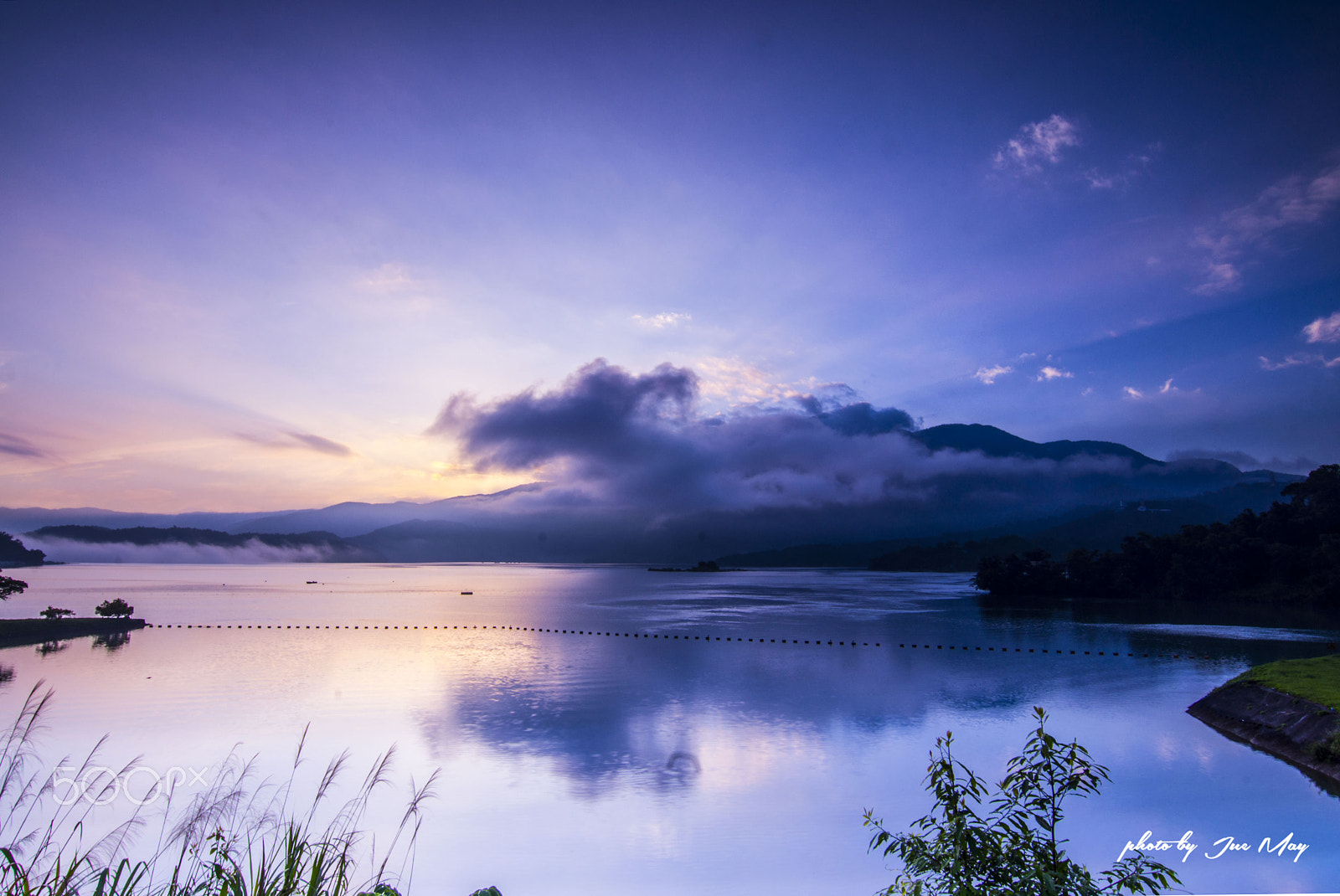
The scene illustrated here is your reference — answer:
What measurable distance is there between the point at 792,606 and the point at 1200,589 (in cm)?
3517

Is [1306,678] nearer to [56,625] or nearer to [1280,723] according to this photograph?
[1280,723]

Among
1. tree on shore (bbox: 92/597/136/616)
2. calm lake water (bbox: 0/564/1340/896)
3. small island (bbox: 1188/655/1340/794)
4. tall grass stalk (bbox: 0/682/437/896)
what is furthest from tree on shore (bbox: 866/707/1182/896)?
tree on shore (bbox: 92/597/136/616)

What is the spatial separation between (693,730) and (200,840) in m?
15.3

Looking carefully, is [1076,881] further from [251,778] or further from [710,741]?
[251,778]

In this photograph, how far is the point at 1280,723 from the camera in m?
15.2

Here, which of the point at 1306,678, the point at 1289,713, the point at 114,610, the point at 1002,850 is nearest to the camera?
the point at 1002,850

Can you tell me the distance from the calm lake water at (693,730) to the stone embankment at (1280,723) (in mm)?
453

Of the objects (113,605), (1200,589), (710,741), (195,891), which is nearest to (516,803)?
(710,741)

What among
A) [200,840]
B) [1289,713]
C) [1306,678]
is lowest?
[1289,713]

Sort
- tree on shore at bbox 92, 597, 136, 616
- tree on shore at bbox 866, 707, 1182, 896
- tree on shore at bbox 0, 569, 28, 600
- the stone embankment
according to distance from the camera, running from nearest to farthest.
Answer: tree on shore at bbox 866, 707, 1182, 896
the stone embankment
tree on shore at bbox 0, 569, 28, 600
tree on shore at bbox 92, 597, 136, 616

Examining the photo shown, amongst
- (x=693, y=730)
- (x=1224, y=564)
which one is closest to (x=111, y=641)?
(x=693, y=730)

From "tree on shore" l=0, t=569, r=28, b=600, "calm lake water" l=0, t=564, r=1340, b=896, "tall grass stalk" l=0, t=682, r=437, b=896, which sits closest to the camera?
"tall grass stalk" l=0, t=682, r=437, b=896

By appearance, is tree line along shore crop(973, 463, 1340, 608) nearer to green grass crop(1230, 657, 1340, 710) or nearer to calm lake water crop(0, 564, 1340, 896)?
calm lake water crop(0, 564, 1340, 896)

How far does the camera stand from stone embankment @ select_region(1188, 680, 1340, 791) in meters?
12.9
